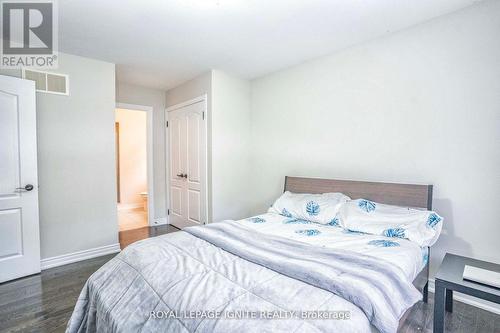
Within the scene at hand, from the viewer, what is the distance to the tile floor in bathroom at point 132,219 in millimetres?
4529

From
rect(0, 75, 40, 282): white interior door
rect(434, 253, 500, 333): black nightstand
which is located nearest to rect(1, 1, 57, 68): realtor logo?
rect(0, 75, 40, 282): white interior door

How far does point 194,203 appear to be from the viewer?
3939 millimetres

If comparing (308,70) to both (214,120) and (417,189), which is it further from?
(417,189)

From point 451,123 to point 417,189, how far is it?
618 mm

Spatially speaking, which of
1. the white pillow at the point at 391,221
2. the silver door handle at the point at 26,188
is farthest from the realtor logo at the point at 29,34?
the white pillow at the point at 391,221

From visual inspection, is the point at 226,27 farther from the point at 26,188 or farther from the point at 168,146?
the point at 168,146

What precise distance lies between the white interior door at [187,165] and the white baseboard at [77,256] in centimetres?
114

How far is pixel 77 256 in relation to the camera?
9.89 feet

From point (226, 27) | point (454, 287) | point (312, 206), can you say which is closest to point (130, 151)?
point (226, 27)

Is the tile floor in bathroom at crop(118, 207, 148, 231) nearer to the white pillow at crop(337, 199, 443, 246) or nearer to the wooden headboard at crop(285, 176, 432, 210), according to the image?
the wooden headboard at crop(285, 176, 432, 210)

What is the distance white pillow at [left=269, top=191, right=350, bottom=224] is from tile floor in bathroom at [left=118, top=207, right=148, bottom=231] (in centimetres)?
292

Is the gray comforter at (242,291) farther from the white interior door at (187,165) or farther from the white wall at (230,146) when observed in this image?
the white interior door at (187,165)

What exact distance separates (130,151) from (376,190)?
5468 mm

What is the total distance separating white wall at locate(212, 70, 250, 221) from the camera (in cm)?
354
